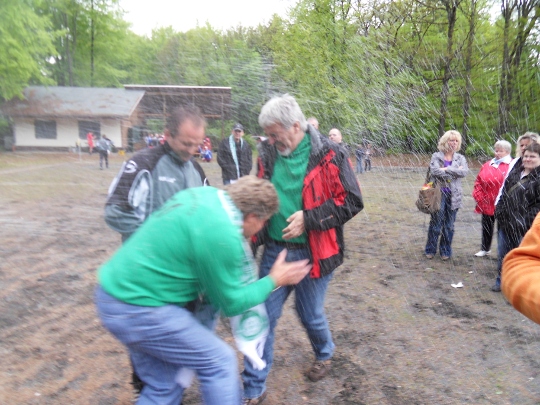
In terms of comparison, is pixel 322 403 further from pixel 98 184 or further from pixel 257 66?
pixel 98 184

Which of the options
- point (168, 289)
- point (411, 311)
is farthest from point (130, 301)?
point (411, 311)

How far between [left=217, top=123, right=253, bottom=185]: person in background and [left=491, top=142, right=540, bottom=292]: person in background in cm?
359

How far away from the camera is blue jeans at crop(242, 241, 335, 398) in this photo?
280 cm

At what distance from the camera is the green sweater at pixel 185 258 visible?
71.1 inches

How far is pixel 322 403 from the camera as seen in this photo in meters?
2.91

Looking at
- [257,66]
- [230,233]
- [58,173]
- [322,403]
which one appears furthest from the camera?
[58,173]

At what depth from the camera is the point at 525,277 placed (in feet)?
3.84

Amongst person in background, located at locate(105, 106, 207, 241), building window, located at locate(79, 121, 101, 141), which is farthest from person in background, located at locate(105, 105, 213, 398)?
building window, located at locate(79, 121, 101, 141)

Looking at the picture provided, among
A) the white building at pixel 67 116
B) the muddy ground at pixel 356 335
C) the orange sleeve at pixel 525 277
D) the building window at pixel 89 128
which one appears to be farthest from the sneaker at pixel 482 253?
the building window at pixel 89 128

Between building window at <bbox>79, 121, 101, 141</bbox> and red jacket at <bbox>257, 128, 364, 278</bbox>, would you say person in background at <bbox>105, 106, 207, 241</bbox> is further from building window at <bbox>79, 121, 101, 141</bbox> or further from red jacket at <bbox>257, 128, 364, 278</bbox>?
building window at <bbox>79, 121, 101, 141</bbox>

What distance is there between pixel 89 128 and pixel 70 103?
6.85 ft

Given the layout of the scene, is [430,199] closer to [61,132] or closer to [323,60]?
[323,60]

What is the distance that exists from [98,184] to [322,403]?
47.9ft

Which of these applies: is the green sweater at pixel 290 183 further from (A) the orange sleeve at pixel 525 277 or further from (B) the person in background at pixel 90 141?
(B) the person in background at pixel 90 141
